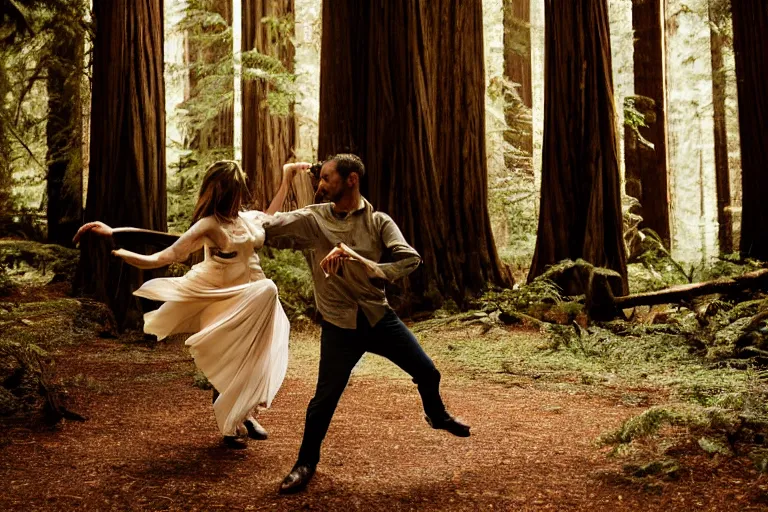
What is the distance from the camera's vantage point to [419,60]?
11.5 metres

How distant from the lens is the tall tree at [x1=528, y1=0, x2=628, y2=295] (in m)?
10.8

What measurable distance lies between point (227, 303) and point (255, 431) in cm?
93

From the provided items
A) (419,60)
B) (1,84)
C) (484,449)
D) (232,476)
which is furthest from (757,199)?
(1,84)

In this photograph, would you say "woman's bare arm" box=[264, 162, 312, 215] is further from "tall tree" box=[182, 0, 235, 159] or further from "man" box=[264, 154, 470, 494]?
"tall tree" box=[182, 0, 235, 159]

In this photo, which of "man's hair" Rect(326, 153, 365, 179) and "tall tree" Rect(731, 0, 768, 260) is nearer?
"man's hair" Rect(326, 153, 365, 179)

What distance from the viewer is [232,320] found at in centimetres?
518

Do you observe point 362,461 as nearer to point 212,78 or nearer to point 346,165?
point 346,165

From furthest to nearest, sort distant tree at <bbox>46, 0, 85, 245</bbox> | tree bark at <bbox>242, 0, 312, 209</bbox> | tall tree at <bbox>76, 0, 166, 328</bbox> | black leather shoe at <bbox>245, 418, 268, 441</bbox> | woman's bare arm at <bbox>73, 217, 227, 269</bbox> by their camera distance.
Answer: tree bark at <bbox>242, 0, 312, 209</bbox>, distant tree at <bbox>46, 0, 85, 245</bbox>, tall tree at <bbox>76, 0, 166, 328</bbox>, black leather shoe at <bbox>245, 418, 268, 441</bbox>, woman's bare arm at <bbox>73, 217, 227, 269</bbox>

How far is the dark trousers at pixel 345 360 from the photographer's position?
14.2 feet

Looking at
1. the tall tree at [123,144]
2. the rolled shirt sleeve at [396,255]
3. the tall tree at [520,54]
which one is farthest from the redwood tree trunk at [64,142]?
the tall tree at [520,54]

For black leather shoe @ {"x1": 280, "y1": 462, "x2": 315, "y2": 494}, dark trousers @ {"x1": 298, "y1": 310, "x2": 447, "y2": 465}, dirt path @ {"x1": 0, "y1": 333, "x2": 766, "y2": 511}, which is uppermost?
dark trousers @ {"x1": 298, "y1": 310, "x2": 447, "y2": 465}

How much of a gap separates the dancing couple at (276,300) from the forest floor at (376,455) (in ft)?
1.03

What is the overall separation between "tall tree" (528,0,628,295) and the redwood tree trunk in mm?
8200

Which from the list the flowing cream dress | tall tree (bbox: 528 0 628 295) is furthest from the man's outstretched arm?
tall tree (bbox: 528 0 628 295)
